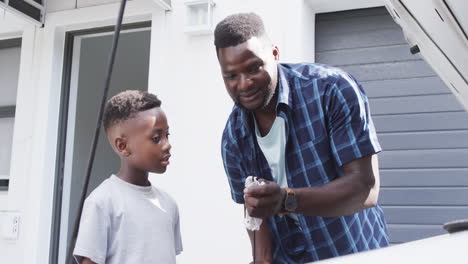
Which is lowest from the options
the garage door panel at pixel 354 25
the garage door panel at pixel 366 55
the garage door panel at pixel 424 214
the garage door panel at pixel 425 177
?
the garage door panel at pixel 424 214

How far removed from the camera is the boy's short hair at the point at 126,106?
2604mm

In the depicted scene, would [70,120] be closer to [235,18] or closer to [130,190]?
[130,190]

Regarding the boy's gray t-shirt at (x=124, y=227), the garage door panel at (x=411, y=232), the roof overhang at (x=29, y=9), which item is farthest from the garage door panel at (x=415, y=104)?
the roof overhang at (x=29, y=9)

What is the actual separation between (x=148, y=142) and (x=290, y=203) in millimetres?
981

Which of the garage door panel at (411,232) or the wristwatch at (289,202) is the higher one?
the wristwatch at (289,202)

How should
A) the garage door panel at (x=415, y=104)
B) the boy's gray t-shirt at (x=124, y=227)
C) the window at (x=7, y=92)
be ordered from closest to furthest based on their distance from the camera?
the boy's gray t-shirt at (x=124, y=227) → the garage door panel at (x=415, y=104) → the window at (x=7, y=92)

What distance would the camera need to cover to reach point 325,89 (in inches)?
79.0

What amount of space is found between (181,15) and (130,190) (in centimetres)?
215

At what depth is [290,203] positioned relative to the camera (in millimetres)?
1720

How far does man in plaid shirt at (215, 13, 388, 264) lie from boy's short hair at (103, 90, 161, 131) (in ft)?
1.85

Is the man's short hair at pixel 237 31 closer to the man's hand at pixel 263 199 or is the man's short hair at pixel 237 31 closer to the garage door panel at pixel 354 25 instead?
the man's hand at pixel 263 199

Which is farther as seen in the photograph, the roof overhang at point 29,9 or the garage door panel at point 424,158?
the roof overhang at point 29,9

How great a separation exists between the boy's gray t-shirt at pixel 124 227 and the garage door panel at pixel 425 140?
2.15m

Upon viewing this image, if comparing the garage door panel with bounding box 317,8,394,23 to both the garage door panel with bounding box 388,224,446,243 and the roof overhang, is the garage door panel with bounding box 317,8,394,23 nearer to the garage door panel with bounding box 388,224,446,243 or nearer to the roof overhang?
the garage door panel with bounding box 388,224,446,243
